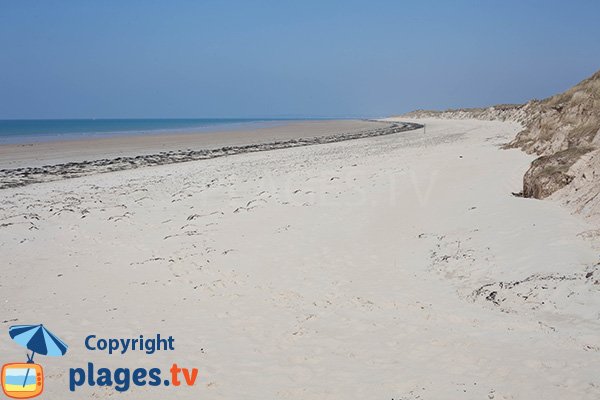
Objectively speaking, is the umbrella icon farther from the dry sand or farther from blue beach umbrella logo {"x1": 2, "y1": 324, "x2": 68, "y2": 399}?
the dry sand

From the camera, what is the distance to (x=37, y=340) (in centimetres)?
556

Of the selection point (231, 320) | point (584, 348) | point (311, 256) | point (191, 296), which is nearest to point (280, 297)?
point (231, 320)

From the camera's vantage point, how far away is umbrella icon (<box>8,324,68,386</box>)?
16.9ft

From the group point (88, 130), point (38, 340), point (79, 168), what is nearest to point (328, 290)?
point (38, 340)

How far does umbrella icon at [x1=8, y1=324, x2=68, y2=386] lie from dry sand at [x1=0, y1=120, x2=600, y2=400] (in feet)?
0.46

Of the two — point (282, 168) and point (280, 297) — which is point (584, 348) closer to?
point (280, 297)

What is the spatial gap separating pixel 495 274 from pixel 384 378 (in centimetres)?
296

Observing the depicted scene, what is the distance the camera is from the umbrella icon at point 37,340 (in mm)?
5164

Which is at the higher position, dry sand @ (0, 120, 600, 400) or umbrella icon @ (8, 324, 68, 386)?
dry sand @ (0, 120, 600, 400)

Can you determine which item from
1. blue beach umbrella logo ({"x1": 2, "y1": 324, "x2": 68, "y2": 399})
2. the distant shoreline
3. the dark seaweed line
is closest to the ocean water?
the distant shoreline

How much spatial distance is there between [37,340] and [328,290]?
12.5ft

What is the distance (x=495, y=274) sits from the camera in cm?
650

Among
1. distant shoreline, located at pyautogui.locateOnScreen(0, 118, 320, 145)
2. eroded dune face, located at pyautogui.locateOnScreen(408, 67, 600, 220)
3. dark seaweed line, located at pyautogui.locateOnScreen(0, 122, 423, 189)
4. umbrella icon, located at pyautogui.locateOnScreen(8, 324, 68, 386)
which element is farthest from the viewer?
distant shoreline, located at pyautogui.locateOnScreen(0, 118, 320, 145)

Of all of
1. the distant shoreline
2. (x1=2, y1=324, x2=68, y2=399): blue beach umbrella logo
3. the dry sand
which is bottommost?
(x1=2, y1=324, x2=68, y2=399): blue beach umbrella logo
